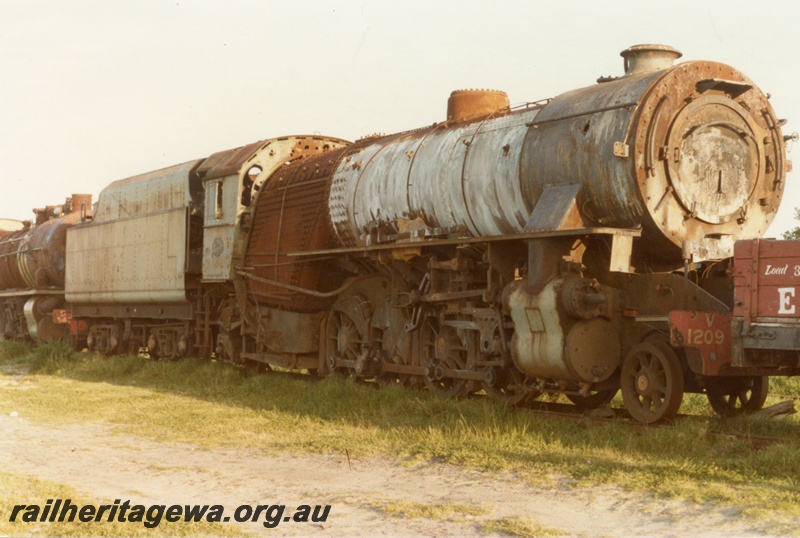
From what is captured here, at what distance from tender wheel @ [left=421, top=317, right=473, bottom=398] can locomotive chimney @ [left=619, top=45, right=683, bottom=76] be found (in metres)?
3.71

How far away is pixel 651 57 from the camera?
10117 millimetres

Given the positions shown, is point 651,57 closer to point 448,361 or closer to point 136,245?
point 448,361

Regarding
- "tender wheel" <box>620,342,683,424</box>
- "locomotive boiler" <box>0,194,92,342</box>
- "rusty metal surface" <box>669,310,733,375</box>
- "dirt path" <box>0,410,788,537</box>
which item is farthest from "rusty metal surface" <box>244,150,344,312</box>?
"locomotive boiler" <box>0,194,92,342</box>

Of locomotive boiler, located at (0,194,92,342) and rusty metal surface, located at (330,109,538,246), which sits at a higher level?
rusty metal surface, located at (330,109,538,246)

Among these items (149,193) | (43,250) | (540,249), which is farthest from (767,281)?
(43,250)

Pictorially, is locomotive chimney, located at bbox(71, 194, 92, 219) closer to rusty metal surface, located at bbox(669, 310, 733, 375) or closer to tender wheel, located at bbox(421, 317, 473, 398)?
tender wheel, located at bbox(421, 317, 473, 398)

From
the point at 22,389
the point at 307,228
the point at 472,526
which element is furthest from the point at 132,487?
the point at 22,389

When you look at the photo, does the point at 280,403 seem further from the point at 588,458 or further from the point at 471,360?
the point at 588,458

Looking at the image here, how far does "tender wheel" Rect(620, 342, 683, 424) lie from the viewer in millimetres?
8992

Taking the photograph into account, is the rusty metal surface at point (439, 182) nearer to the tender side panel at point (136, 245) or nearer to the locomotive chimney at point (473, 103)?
the locomotive chimney at point (473, 103)

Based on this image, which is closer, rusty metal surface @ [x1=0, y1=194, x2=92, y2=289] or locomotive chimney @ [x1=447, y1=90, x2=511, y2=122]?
locomotive chimney @ [x1=447, y1=90, x2=511, y2=122]

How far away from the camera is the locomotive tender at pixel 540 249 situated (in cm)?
920

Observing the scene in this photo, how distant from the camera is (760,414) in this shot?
388 inches
